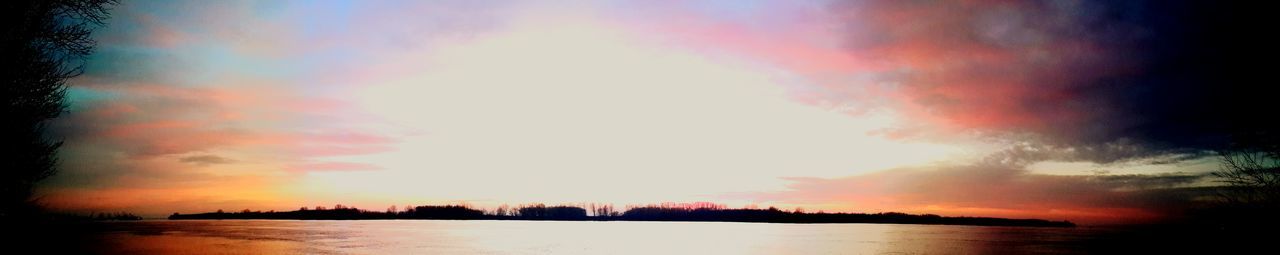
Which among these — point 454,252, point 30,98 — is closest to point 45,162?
point 30,98

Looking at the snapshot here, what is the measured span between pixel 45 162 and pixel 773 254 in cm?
4416

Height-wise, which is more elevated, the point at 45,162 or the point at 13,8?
the point at 13,8

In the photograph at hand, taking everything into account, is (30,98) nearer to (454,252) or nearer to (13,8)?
(13,8)

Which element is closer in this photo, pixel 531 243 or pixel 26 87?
pixel 26 87

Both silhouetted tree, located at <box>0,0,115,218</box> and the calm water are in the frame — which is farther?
the calm water

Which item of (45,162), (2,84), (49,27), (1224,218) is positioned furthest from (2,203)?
(1224,218)

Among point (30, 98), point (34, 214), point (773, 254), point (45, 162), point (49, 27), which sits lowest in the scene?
point (773, 254)

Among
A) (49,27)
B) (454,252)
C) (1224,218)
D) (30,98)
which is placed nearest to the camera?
A: (49,27)

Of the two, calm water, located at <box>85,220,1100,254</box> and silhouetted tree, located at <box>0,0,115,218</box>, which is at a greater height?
silhouetted tree, located at <box>0,0,115,218</box>

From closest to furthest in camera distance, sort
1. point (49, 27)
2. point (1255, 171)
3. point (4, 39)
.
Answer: point (4, 39)
point (49, 27)
point (1255, 171)

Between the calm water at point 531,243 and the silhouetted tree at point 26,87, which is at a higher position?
the silhouetted tree at point 26,87

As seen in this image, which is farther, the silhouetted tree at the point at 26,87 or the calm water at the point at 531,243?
the calm water at the point at 531,243

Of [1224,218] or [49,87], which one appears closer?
[49,87]

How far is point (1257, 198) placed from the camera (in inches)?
1560
